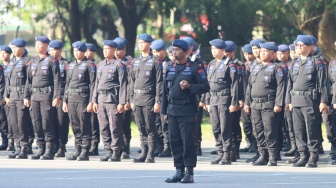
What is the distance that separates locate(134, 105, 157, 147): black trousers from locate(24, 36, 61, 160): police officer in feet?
4.79

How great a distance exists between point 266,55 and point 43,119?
4146 millimetres

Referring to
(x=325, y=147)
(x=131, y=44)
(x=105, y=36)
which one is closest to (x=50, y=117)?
(x=325, y=147)

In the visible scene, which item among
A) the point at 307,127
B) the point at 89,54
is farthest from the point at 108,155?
the point at 307,127

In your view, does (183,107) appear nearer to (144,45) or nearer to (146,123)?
(146,123)

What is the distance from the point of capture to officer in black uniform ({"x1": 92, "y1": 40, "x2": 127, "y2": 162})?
19.2 m

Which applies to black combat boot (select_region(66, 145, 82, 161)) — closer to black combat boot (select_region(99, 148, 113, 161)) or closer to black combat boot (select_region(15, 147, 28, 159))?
black combat boot (select_region(99, 148, 113, 161))

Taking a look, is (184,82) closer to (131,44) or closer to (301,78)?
(301,78)

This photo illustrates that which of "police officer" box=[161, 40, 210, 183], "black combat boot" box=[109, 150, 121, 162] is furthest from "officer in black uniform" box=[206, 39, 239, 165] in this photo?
"police officer" box=[161, 40, 210, 183]

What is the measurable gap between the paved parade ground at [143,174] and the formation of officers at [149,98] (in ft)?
1.42

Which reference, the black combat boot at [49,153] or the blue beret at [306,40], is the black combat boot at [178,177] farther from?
the black combat boot at [49,153]

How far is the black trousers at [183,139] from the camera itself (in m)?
15.3

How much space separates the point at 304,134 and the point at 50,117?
14.9 ft

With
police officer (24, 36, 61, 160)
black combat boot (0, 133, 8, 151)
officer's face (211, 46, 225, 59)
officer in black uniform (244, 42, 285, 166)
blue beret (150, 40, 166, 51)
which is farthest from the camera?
black combat boot (0, 133, 8, 151)

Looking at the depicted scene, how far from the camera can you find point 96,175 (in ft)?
54.6
